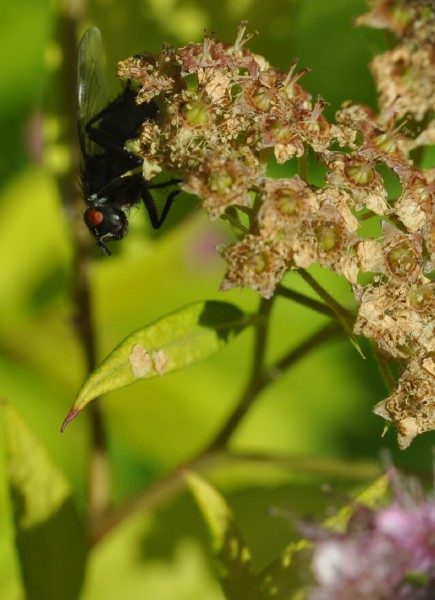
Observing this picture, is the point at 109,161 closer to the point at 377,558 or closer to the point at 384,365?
the point at 384,365

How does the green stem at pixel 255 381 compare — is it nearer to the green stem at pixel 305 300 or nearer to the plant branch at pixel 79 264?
the green stem at pixel 305 300

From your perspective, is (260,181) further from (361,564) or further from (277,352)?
(277,352)

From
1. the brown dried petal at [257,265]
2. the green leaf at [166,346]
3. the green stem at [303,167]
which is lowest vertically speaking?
the green leaf at [166,346]

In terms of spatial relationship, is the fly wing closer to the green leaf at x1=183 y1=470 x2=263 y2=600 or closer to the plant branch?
the plant branch

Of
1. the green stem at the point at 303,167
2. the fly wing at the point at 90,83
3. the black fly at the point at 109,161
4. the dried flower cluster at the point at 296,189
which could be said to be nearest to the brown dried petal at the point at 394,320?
the dried flower cluster at the point at 296,189

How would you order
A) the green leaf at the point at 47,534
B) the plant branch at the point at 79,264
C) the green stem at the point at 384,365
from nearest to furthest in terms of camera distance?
the green stem at the point at 384,365 < the green leaf at the point at 47,534 < the plant branch at the point at 79,264

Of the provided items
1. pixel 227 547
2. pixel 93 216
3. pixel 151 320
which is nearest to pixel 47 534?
pixel 227 547
